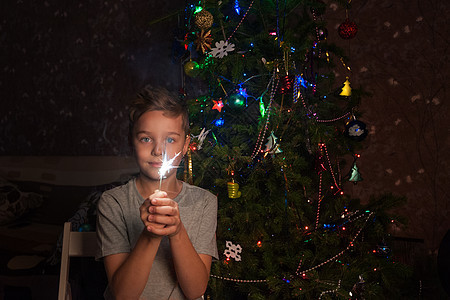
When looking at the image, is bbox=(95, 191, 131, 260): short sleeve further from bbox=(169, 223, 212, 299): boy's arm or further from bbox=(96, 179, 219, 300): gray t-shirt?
bbox=(169, 223, 212, 299): boy's arm

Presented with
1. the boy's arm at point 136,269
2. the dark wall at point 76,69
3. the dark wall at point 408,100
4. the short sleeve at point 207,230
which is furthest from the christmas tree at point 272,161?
the dark wall at point 76,69

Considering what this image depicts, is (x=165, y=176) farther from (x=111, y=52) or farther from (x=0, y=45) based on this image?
(x=0, y=45)

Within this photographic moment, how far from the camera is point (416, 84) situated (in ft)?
9.02

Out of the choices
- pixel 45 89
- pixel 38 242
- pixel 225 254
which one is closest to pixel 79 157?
pixel 45 89

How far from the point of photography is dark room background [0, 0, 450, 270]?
2.74 metres

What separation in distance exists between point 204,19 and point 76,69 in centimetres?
240

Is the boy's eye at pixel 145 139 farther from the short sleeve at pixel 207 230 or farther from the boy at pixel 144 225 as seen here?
the short sleeve at pixel 207 230

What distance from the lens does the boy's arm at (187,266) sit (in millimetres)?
1017

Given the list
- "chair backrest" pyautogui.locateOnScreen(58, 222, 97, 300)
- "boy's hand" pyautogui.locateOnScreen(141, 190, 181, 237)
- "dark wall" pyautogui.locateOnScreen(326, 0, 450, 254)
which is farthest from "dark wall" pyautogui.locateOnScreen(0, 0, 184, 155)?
"boy's hand" pyautogui.locateOnScreen(141, 190, 181, 237)

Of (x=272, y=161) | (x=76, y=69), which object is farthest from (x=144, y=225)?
(x=76, y=69)

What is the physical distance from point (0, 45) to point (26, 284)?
9.16 ft

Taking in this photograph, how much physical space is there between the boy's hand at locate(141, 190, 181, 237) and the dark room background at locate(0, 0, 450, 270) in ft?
4.08

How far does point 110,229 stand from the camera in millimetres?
1179

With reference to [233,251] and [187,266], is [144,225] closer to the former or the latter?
[187,266]
